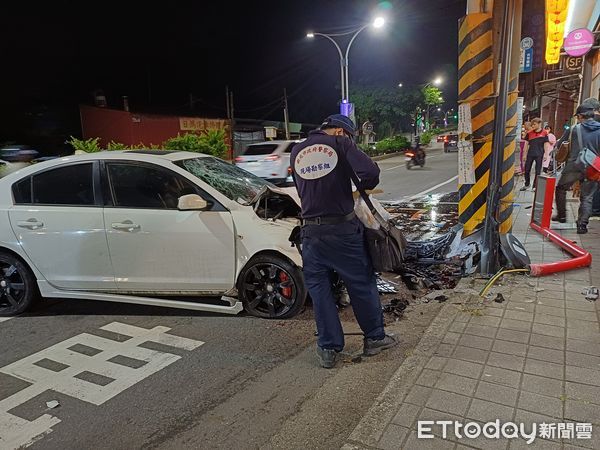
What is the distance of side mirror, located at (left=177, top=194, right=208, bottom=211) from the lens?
407 cm

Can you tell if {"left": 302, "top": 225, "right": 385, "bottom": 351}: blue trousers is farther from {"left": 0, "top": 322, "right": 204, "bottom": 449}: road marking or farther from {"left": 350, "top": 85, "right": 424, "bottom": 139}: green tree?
{"left": 350, "top": 85, "right": 424, "bottom": 139}: green tree

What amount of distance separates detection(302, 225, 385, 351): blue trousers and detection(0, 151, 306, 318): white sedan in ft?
2.68

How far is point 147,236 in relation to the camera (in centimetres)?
426

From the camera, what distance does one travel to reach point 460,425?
2.44m

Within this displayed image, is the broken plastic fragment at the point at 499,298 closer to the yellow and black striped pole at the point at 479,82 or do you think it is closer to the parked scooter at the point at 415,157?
the yellow and black striped pole at the point at 479,82

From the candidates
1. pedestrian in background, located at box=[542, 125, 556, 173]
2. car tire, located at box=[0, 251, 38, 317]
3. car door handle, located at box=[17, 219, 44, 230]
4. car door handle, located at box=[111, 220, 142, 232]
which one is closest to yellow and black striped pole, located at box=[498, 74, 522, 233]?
car door handle, located at box=[111, 220, 142, 232]

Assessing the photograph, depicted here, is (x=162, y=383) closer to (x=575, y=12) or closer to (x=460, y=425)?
(x=460, y=425)

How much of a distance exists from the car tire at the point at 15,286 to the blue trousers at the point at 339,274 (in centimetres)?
313

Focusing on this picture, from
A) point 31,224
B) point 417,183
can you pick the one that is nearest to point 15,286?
point 31,224

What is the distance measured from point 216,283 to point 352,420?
2020mm

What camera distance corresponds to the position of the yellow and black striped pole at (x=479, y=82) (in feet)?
18.3

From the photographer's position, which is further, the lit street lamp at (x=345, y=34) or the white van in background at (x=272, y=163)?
the lit street lamp at (x=345, y=34)

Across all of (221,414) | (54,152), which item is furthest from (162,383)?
(54,152)

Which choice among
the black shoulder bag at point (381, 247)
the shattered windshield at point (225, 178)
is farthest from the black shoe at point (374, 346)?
the shattered windshield at point (225, 178)
